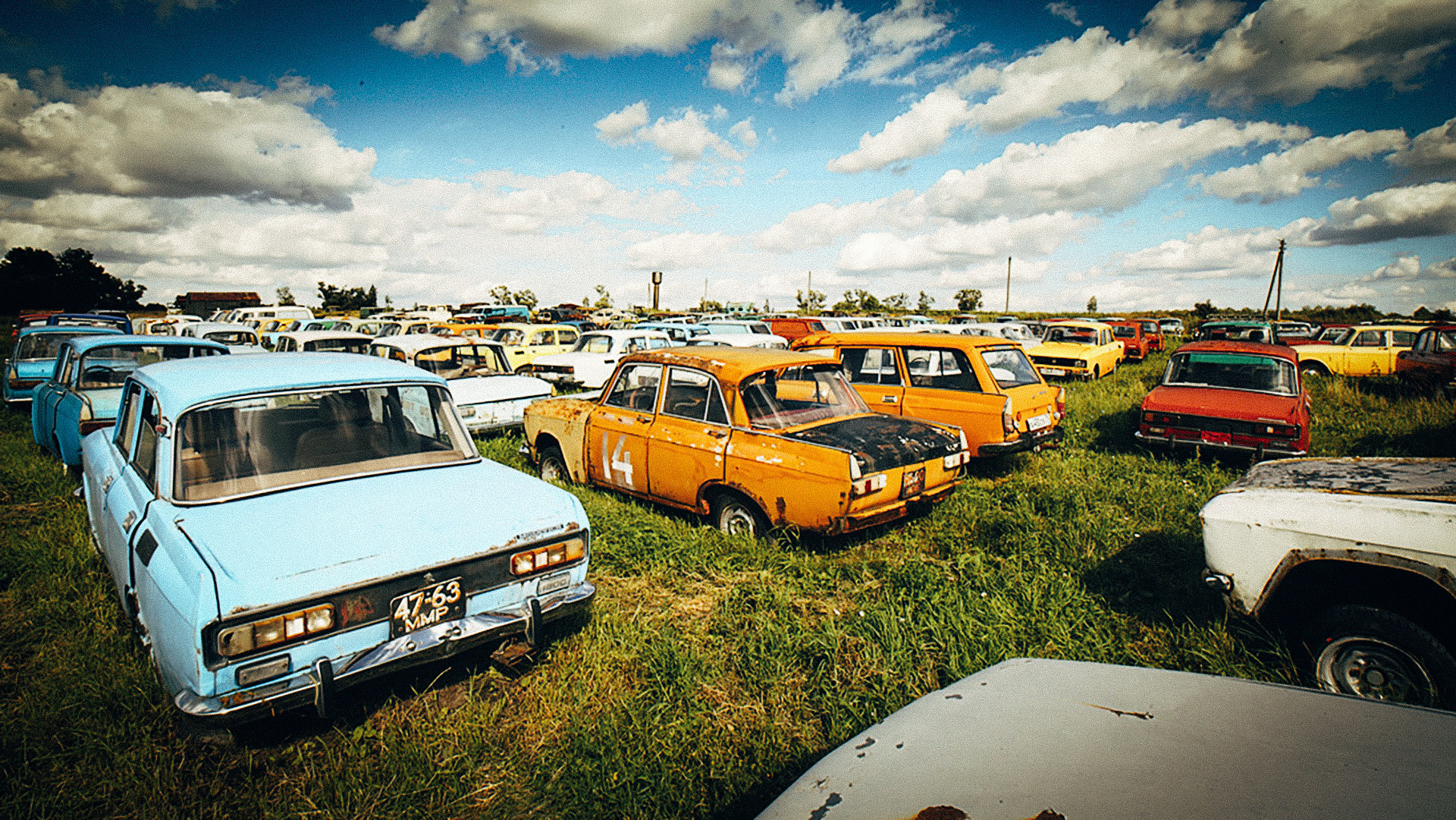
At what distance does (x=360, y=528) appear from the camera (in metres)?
2.82

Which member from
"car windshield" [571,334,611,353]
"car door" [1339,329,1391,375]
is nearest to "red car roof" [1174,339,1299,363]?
"car door" [1339,329,1391,375]

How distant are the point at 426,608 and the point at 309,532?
621 mm

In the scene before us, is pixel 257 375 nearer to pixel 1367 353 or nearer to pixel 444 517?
pixel 444 517

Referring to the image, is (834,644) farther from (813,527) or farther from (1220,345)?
(1220,345)

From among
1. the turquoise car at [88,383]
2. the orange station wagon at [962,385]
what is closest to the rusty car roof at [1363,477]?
the orange station wagon at [962,385]

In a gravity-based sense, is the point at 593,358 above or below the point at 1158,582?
above

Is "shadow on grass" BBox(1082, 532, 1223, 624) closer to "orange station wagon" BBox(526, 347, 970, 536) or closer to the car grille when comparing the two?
"orange station wagon" BBox(526, 347, 970, 536)

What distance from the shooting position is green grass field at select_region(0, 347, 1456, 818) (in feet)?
8.50

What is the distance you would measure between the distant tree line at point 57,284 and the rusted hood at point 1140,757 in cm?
6025

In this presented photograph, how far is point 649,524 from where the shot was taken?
531 centimetres

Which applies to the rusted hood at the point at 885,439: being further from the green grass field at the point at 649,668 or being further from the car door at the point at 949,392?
the car door at the point at 949,392

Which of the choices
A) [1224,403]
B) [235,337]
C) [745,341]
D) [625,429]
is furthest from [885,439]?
[235,337]

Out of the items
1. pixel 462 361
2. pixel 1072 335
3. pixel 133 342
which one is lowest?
pixel 462 361

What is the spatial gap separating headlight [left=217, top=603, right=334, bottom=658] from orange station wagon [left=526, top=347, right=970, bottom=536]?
2.98m
